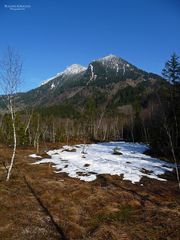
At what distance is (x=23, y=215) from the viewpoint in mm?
17047

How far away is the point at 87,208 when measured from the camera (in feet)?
62.1

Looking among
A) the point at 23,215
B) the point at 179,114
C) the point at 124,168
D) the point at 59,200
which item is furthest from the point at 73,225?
the point at 179,114

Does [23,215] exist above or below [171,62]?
below

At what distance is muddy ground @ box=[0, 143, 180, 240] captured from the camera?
48.1 feet

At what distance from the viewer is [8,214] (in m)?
17.1

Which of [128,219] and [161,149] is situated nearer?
[128,219]

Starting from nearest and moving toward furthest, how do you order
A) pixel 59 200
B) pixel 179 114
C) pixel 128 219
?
pixel 128 219 → pixel 59 200 → pixel 179 114

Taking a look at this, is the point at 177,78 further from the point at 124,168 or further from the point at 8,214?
the point at 8,214

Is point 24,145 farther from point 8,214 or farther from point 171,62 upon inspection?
point 8,214

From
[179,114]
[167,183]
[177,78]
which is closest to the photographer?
[167,183]

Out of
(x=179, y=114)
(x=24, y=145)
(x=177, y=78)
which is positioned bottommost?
(x=24, y=145)

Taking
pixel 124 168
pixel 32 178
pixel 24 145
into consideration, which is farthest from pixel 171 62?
pixel 24 145

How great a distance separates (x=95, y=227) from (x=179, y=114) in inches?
1051

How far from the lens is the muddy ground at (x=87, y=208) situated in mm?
14656
